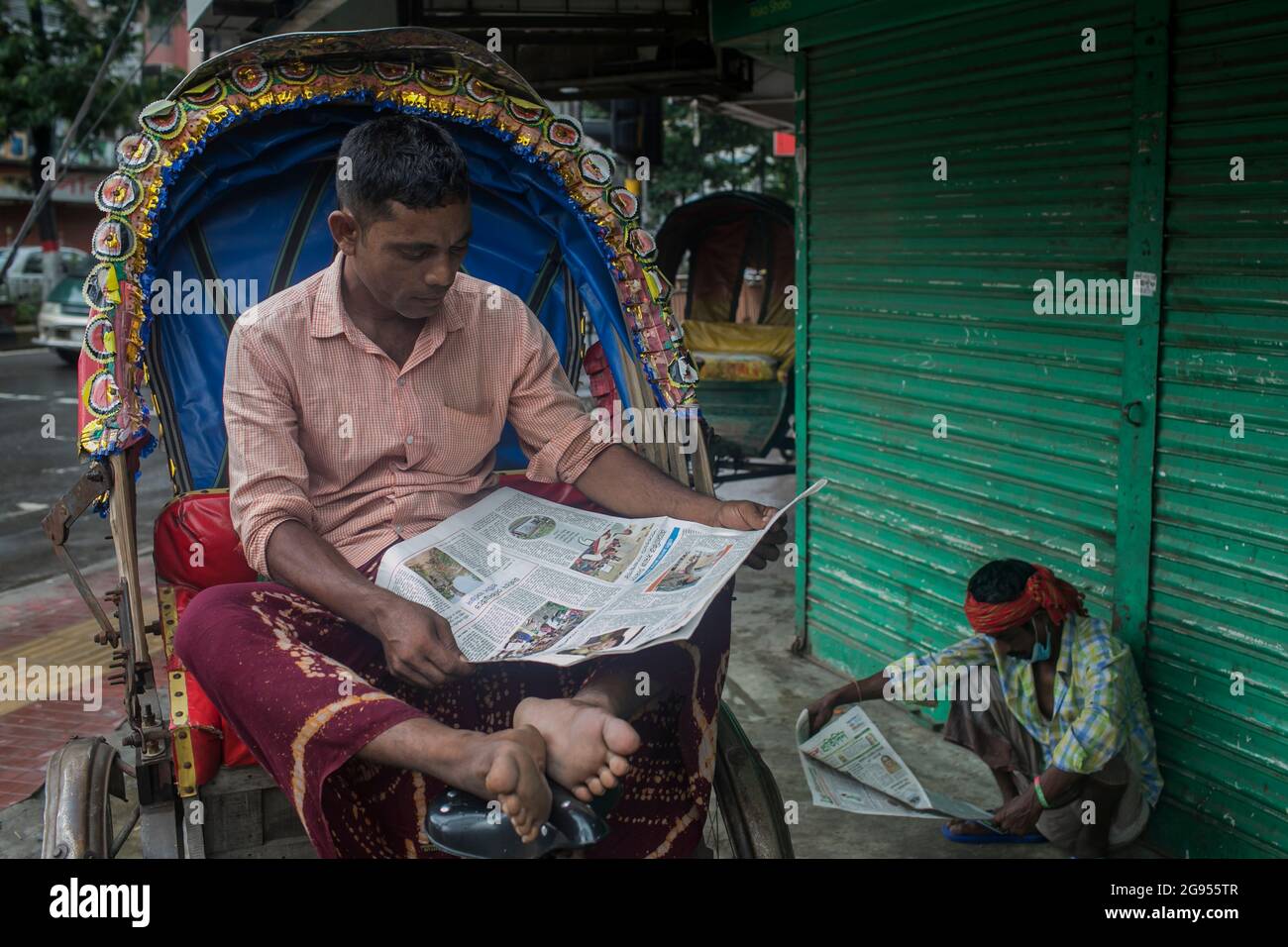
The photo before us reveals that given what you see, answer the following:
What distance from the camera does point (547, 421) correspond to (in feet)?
8.73

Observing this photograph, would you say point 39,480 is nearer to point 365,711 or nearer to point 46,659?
point 46,659

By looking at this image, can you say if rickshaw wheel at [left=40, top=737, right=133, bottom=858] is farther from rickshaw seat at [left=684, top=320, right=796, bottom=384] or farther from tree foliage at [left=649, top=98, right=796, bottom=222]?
tree foliage at [left=649, top=98, right=796, bottom=222]

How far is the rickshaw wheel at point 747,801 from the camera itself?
2.40m

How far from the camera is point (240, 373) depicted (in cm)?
234

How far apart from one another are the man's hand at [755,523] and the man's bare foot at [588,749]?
0.55m

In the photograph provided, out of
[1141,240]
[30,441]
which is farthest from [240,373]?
[30,441]

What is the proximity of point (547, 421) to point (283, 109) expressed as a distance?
0.88 metres

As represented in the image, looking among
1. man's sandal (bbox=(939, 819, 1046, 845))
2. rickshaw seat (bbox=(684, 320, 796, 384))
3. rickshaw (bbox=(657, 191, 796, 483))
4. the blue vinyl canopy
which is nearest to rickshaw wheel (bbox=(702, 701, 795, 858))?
the blue vinyl canopy

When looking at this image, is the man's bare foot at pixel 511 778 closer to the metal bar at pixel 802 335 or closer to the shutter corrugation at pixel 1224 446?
the shutter corrugation at pixel 1224 446

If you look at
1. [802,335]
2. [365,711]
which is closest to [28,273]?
[802,335]

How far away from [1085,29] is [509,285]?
74.9 inches

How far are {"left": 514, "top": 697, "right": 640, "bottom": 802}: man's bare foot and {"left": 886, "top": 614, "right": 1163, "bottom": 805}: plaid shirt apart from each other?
1.91 m

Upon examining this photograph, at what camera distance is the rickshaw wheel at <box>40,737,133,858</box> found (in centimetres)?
223
